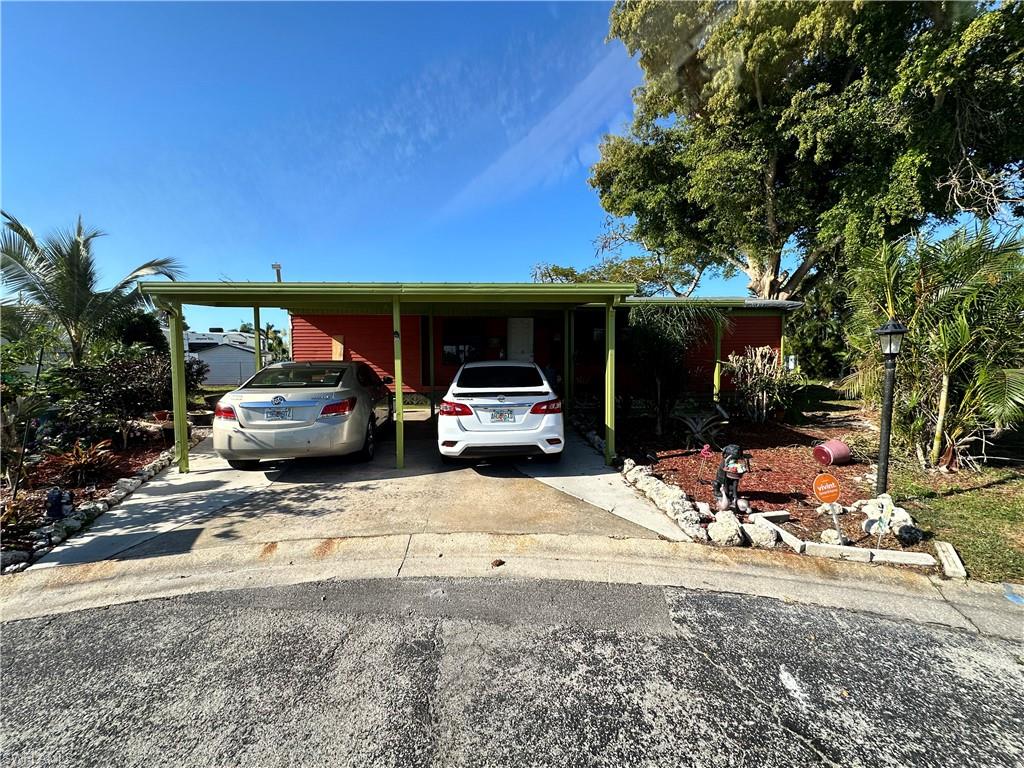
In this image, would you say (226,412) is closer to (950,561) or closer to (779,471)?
(779,471)

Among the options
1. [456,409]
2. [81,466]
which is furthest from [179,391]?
[456,409]

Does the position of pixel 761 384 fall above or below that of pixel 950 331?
below

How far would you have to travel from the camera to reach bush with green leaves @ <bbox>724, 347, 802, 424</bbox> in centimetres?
853

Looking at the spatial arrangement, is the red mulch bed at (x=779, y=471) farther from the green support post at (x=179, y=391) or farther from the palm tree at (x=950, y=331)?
the green support post at (x=179, y=391)

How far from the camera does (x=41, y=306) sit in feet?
31.4

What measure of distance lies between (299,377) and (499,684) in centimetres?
502

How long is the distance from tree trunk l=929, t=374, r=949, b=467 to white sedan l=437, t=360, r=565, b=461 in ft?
16.1

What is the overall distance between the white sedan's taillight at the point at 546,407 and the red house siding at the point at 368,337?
291 inches

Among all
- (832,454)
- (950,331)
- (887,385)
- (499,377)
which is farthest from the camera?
(832,454)

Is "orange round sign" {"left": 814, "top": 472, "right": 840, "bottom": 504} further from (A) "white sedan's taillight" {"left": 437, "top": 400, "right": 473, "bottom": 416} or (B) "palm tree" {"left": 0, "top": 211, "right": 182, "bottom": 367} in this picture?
(B) "palm tree" {"left": 0, "top": 211, "right": 182, "bottom": 367}

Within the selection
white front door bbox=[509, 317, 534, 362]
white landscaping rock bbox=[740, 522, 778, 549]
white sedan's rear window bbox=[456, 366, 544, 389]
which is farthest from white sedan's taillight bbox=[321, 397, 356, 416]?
white front door bbox=[509, 317, 534, 362]

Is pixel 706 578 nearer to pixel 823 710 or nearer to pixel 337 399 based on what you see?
pixel 823 710

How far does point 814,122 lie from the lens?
1219 cm

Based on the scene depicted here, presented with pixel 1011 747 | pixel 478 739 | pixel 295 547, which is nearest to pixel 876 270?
pixel 1011 747
